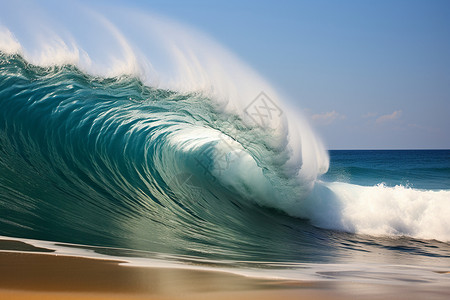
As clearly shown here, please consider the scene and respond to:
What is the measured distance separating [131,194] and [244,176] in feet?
8.88

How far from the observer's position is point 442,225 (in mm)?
6977

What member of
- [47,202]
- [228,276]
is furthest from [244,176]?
[228,276]

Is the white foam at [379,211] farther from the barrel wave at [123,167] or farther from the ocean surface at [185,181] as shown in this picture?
the barrel wave at [123,167]

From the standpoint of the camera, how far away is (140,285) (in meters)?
2.42

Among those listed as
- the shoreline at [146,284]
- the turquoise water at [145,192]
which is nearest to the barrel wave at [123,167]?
the turquoise water at [145,192]

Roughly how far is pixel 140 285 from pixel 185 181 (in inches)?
212

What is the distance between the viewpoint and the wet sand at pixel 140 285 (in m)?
2.23

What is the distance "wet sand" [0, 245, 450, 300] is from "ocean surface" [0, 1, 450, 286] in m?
0.85

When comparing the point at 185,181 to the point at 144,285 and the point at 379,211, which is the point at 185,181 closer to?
the point at 379,211

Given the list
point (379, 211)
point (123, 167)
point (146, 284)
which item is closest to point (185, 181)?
point (123, 167)

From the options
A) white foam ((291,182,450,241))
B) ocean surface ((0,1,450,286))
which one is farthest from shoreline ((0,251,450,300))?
white foam ((291,182,450,241))

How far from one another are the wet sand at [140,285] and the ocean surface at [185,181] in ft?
2.77

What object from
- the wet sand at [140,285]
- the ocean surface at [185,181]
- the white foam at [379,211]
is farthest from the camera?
the white foam at [379,211]

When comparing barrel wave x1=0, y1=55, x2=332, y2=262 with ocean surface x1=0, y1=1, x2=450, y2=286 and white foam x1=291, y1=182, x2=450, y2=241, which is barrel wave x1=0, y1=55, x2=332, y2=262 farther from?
white foam x1=291, y1=182, x2=450, y2=241
